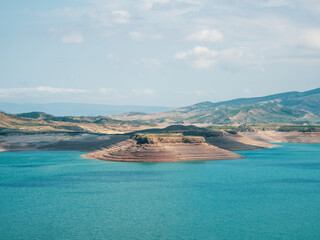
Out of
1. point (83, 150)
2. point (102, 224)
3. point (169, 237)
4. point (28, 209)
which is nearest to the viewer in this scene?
point (169, 237)

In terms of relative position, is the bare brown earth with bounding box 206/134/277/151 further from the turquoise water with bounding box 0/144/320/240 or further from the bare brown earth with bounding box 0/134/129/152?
the turquoise water with bounding box 0/144/320/240

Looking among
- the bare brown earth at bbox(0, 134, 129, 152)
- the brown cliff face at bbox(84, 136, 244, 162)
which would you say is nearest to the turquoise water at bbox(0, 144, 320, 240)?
the brown cliff face at bbox(84, 136, 244, 162)

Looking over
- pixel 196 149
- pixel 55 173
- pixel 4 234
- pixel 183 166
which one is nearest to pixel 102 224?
pixel 4 234

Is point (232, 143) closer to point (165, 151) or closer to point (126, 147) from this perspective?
point (165, 151)

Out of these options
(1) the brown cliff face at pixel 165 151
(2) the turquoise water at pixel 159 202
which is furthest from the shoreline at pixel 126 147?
(2) the turquoise water at pixel 159 202

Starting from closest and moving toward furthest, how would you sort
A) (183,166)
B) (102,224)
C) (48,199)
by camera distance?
(102,224), (48,199), (183,166)

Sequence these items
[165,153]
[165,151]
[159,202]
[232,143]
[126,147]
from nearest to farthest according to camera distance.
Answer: [159,202]
[165,153]
[165,151]
[126,147]
[232,143]

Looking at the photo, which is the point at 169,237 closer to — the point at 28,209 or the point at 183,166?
the point at 28,209

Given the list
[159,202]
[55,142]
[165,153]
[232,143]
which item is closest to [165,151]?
[165,153]
